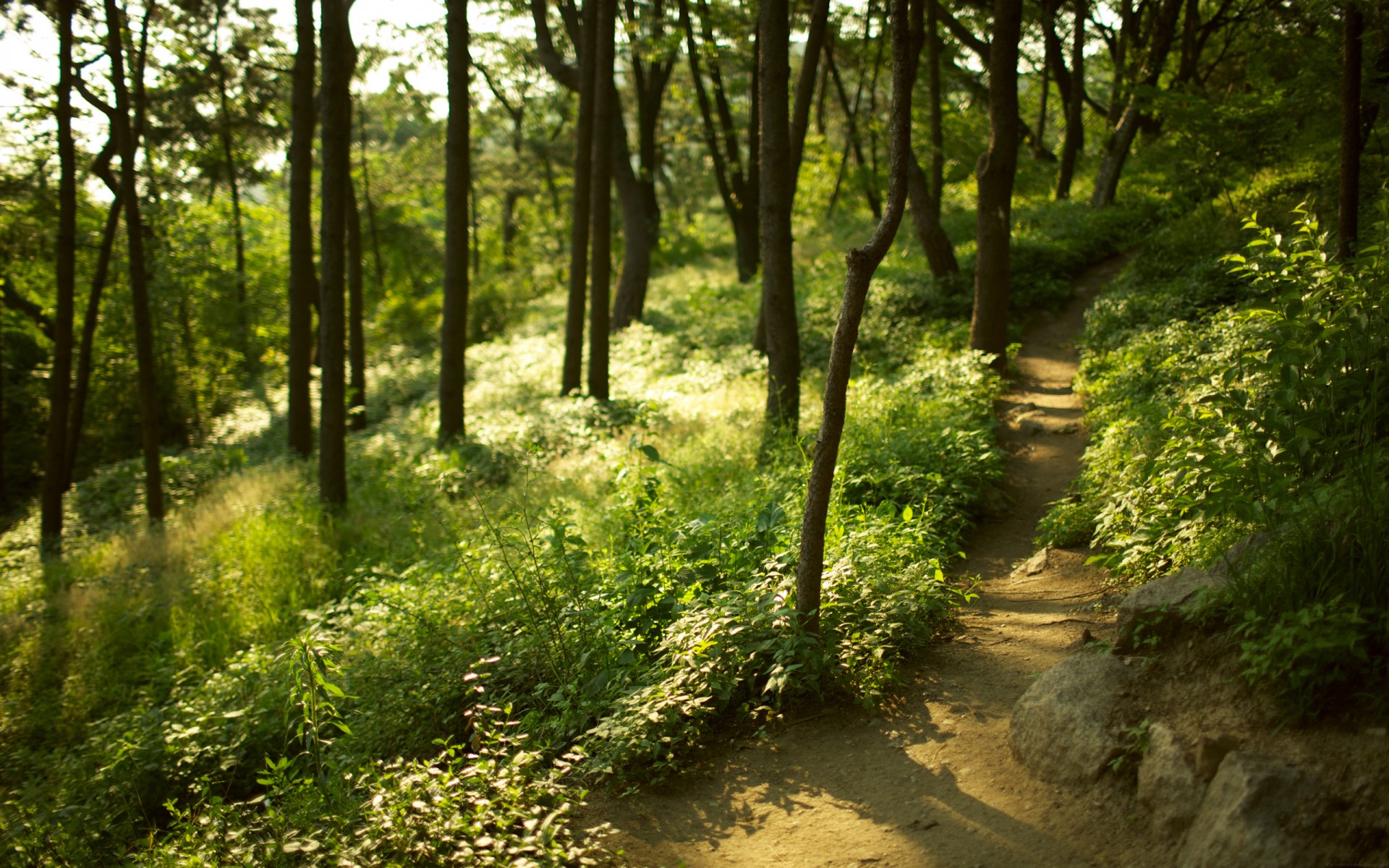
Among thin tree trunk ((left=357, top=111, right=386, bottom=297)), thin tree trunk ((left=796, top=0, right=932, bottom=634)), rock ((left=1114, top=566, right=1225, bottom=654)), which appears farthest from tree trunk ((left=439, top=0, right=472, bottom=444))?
thin tree trunk ((left=357, top=111, right=386, bottom=297))

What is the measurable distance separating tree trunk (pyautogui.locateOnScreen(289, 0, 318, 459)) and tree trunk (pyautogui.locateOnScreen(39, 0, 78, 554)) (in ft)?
9.73

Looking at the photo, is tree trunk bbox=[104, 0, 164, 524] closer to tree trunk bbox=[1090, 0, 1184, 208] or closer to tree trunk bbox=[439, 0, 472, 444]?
tree trunk bbox=[439, 0, 472, 444]

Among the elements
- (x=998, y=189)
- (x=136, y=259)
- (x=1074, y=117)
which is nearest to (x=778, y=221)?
(x=998, y=189)

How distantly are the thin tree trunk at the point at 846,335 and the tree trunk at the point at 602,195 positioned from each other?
30.7 feet

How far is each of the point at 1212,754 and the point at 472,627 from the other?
4.54 meters

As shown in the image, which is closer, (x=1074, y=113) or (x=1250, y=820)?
(x=1250, y=820)

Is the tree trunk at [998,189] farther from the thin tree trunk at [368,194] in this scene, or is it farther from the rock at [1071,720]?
the thin tree trunk at [368,194]

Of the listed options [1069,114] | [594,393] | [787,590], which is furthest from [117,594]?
[1069,114]

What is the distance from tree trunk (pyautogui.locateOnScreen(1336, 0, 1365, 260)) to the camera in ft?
23.4

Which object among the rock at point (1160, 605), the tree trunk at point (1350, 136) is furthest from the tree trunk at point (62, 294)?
the tree trunk at point (1350, 136)

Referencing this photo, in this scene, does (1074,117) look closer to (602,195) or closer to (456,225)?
(602,195)

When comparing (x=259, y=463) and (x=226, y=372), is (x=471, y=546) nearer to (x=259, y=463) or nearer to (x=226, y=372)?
(x=259, y=463)

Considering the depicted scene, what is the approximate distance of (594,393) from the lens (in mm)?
14594

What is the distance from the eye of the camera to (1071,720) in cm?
388
